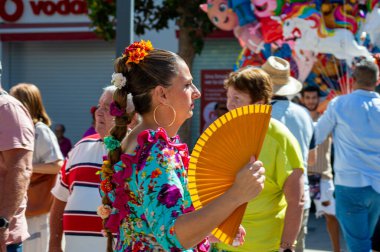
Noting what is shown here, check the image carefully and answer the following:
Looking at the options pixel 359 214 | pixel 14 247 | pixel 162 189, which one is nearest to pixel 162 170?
pixel 162 189

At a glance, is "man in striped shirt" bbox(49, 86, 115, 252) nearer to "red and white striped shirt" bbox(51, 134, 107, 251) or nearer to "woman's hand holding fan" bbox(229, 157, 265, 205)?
"red and white striped shirt" bbox(51, 134, 107, 251)

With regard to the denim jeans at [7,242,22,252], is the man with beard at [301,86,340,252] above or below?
below

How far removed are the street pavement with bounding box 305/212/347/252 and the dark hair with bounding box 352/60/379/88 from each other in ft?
11.9

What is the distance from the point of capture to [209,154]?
2.54 meters

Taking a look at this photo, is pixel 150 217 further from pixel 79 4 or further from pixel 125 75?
pixel 79 4

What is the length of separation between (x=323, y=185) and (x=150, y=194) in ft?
20.1

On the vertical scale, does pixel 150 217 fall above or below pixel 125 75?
below

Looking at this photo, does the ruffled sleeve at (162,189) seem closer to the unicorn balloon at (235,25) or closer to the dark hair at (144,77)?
the dark hair at (144,77)

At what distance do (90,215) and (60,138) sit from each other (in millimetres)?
11163

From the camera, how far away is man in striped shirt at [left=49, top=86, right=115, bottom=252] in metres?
4.02

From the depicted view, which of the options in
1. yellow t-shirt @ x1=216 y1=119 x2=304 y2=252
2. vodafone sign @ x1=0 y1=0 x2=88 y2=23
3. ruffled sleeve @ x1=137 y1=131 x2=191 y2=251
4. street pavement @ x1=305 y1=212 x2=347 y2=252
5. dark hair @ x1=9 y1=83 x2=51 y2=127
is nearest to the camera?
ruffled sleeve @ x1=137 y1=131 x2=191 y2=251

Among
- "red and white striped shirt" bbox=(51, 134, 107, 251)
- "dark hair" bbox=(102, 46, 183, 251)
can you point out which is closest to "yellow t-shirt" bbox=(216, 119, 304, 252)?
"red and white striped shirt" bbox=(51, 134, 107, 251)

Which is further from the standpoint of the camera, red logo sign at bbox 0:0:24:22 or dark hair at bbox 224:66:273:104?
red logo sign at bbox 0:0:24:22

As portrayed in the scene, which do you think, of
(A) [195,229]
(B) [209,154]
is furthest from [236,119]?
(A) [195,229]
